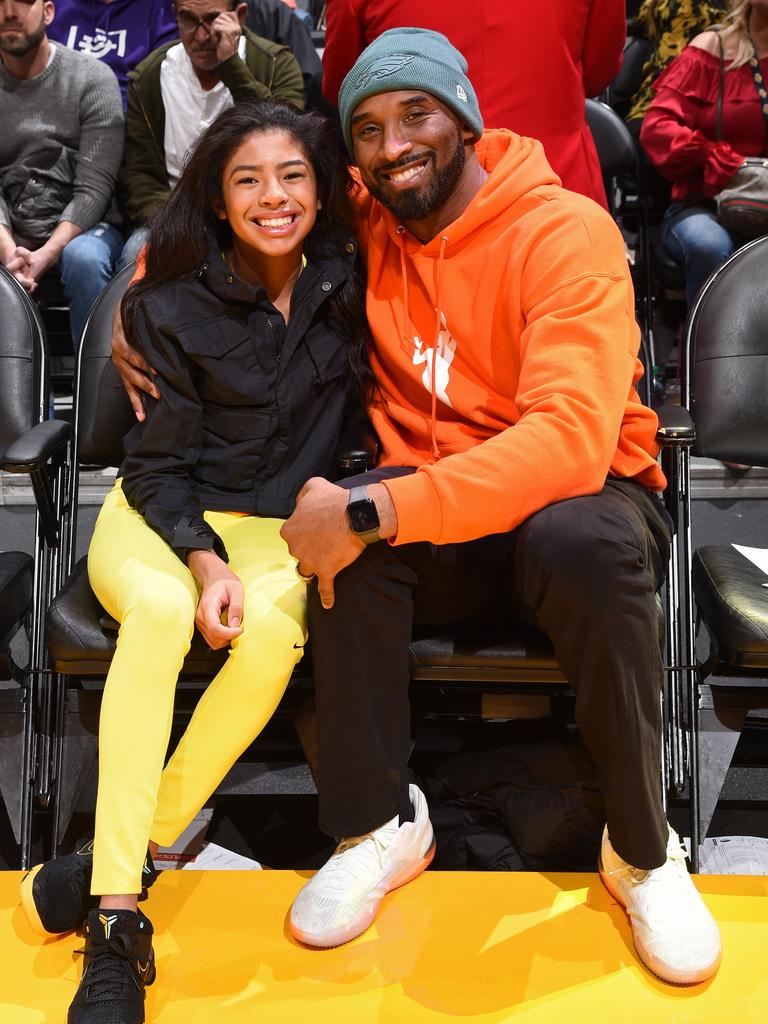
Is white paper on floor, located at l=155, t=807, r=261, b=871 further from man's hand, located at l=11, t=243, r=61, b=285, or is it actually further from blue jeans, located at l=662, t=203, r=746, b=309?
blue jeans, located at l=662, t=203, r=746, b=309

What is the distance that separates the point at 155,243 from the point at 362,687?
1.02 meters

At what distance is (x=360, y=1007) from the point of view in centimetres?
169

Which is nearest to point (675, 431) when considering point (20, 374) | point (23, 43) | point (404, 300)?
point (404, 300)

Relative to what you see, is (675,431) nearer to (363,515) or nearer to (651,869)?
(363,515)

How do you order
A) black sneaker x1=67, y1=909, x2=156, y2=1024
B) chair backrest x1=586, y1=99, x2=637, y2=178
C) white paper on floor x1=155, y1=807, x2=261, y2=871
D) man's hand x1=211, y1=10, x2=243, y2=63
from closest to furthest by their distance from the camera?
black sneaker x1=67, y1=909, x2=156, y2=1024, white paper on floor x1=155, y1=807, x2=261, y2=871, chair backrest x1=586, y1=99, x2=637, y2=178, man's hand x1=211, y1=10, x2=243, y2=63

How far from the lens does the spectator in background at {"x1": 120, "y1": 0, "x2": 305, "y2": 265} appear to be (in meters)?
3.40

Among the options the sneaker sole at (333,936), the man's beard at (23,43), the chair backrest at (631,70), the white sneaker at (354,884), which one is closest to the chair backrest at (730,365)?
the white sneaker at (354,884)

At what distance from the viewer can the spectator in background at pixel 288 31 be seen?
3744mm

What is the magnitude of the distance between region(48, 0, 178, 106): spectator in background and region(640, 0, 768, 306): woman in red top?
178 centimetres

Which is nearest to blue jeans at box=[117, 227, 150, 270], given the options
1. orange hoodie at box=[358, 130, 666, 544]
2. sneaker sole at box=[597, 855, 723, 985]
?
orange hoodie at box=[358, 130, 666, 544]

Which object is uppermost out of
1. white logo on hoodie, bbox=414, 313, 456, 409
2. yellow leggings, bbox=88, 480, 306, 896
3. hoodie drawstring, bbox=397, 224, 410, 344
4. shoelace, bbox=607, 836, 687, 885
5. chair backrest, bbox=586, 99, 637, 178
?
chair backrest, bbox=586, 99, 637, 178

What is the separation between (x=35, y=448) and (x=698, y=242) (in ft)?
7.20

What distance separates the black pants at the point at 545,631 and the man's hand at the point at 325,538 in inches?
1.2

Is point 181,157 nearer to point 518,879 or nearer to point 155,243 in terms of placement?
point 155,243
